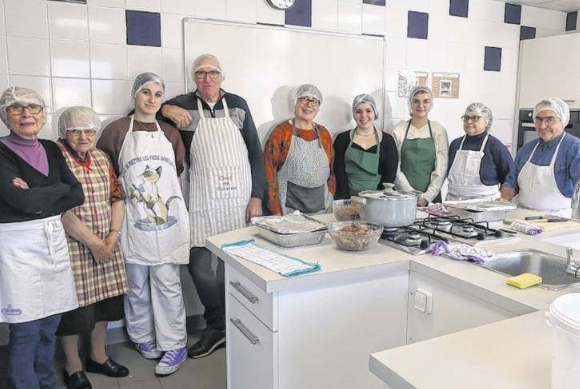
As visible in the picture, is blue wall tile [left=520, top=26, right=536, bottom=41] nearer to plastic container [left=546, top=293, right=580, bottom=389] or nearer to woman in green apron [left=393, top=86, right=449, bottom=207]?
woman in green apron [left=393, top=86, right=449, bottom=207]

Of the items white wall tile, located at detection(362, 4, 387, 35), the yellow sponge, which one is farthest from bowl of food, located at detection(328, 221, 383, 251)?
white wall tile, located at detection(362, 4, 387, 35)

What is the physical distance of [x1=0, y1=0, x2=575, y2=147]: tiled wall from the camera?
229 centimetres

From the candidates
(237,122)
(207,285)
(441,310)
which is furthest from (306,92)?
(441,310)

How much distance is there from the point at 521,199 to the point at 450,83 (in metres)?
1.16

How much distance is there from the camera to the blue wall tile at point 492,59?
3.47 meters

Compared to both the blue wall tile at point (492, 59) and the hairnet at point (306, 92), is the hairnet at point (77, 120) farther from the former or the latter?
the blue wall tile at point (492, 59)

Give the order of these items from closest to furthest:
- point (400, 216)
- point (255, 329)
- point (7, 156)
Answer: point (255, 329), point (400, 216), point (7, 156)

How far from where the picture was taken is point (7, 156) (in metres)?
1.74

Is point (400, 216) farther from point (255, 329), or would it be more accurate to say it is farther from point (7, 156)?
point (7, 156)

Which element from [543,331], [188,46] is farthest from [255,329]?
[188,46]

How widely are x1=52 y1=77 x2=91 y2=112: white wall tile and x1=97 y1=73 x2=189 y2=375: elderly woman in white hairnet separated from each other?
27cm

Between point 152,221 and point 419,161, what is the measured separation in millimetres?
1507

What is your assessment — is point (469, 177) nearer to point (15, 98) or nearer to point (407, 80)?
point (407, 80)

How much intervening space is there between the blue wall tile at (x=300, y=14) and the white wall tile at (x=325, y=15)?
3cm
